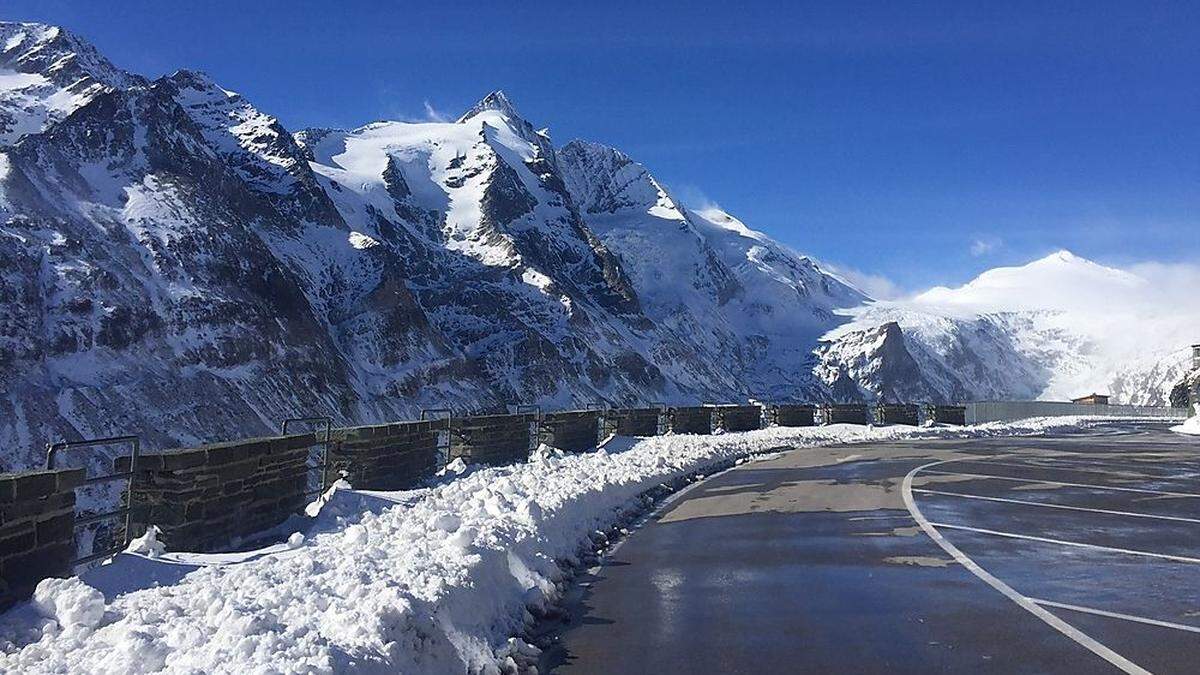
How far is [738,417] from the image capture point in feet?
161

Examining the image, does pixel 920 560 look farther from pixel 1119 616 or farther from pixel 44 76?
pixel 44 76

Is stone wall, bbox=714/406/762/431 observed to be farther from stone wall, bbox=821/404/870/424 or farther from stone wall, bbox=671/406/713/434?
stone wall, bbox=821/404/870/424

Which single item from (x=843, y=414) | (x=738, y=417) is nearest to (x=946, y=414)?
(x=843, y=414)

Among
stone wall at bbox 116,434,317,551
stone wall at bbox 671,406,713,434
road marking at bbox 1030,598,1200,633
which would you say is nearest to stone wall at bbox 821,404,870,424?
stone wall at bbox 671,406,713,434

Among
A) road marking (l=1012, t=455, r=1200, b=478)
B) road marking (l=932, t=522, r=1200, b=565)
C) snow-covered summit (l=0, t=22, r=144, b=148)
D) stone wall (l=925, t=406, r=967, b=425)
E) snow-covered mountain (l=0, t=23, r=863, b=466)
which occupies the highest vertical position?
snow-covered summit (l=0, t=22, r=144, b=148)

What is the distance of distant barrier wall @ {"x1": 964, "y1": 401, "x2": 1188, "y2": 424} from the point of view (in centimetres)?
6825

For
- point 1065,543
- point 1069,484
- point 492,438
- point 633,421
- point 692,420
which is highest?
point 692,420

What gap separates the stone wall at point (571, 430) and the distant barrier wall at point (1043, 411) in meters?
41.0

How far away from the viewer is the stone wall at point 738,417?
4747 cm

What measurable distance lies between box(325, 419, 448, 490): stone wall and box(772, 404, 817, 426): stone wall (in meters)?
34.3

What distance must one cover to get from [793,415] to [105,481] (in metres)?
46.4

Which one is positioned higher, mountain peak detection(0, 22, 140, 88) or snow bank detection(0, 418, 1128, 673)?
mountain peak detection(0, 22, 140, 88)

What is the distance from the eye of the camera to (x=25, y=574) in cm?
825

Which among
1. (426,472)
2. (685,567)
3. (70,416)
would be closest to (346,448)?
(426,472)
